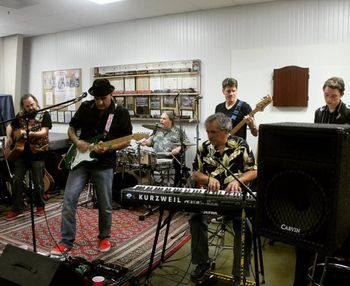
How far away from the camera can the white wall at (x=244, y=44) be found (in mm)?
4027

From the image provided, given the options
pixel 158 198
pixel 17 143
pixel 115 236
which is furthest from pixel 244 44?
pixel 158 198

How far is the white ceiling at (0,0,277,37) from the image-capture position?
14.6ft

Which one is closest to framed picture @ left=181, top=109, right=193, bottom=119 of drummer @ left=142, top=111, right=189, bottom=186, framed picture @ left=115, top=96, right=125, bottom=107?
drummer @ left=142, top=111, right=189, bottom=186

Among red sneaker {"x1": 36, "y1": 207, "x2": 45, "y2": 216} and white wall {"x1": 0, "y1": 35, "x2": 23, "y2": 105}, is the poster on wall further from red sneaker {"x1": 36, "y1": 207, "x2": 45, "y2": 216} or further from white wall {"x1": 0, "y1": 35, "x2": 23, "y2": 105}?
red sneaker {"x1": 36, "y1": 207, "x2": 45, "y2": 216}

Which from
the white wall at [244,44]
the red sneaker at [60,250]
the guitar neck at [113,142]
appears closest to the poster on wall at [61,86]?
the white wall at [244,44]

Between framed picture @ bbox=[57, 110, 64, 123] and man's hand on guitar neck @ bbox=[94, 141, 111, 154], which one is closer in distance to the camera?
man's hand on guitar neck @ bbox=[94, 141, 111, 154]

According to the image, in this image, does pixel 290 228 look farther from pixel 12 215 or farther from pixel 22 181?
pixel 12 215

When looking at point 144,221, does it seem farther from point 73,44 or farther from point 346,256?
point 73,44

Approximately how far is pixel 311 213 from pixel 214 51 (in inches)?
150

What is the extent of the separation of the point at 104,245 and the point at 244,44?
3.10m

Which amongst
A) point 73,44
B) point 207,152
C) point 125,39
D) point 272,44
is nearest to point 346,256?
point 207,152

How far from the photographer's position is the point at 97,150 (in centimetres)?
277

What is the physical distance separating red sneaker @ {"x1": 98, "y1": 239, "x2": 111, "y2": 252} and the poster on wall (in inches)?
141

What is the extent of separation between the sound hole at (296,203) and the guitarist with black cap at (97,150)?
5.73 ft
